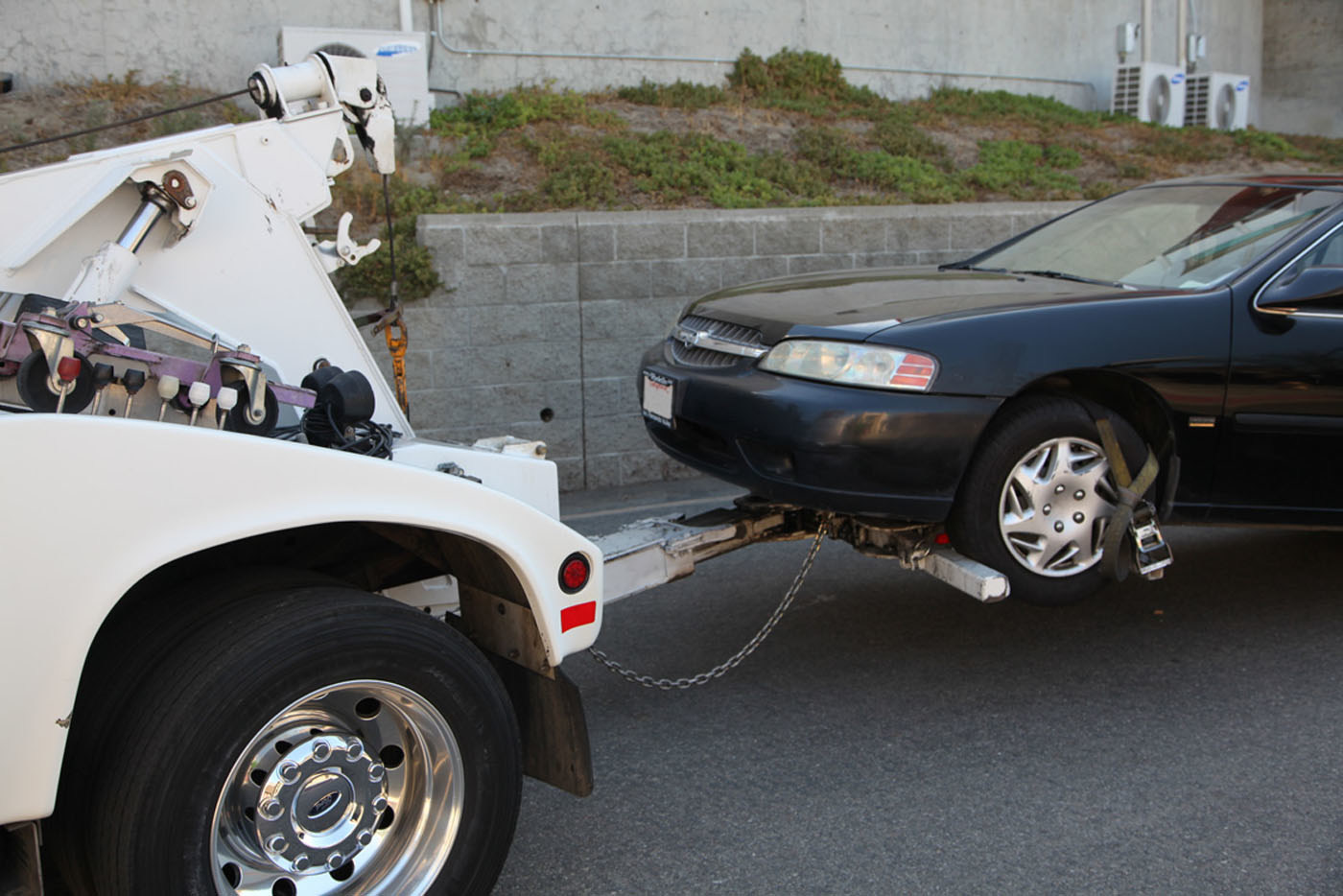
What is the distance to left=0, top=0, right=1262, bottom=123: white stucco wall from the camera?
9.24 metres

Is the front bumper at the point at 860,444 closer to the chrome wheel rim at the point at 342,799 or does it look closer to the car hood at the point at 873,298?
the car hood at the point at 873,298

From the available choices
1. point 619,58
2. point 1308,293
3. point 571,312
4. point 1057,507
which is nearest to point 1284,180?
point 1308,293

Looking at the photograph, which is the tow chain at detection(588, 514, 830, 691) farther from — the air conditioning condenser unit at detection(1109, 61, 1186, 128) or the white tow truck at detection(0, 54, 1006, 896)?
the air conditioning condenser unit at detection(1109, 61, 1186, 128)

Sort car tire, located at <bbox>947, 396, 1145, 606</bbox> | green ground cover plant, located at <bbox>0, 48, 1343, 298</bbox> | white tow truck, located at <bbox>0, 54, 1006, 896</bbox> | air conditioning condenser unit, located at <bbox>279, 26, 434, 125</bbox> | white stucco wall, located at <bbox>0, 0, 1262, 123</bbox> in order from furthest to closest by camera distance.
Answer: air conditioning condenser unit, located at <bbox>279, 26, 434, 125</bbox>
white stucco wall, located at <bbox>0, 0, 1262, 123</bbox>
green ground cover plant, located at <bbox>0, 48, 1343, 298</bbox>
car tire, located at <bbox>947, 396, 1145, 606</bbox>
white tow truck, located at <bbox>0, 54, 1006, 896</bbox>

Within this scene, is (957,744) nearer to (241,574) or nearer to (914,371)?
(914,371)

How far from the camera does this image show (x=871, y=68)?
12.8 m

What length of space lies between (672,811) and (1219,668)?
90.5 inches

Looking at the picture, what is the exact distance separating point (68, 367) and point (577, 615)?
4.15 ft

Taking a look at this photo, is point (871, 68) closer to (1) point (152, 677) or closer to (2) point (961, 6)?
(2) point (961, 6)

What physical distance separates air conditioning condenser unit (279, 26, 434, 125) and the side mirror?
23.1 feet

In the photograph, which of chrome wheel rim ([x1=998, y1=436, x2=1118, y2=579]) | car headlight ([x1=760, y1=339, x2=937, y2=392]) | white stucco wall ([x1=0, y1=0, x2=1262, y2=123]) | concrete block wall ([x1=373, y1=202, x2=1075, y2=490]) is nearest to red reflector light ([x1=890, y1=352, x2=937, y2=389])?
car headlight ([x1=760, y1=339, x2=937, y2=392])

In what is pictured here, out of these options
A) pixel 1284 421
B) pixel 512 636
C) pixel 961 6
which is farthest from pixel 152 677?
pixel 961 6

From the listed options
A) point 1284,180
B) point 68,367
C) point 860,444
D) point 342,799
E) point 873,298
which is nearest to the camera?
point 68,367

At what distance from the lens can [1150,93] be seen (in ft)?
47.0
